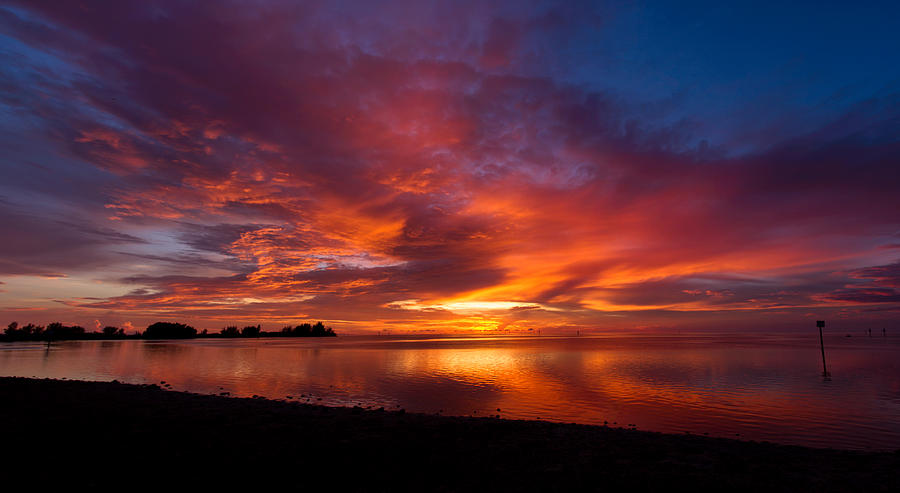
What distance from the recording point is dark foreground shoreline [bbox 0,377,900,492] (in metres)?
11.3

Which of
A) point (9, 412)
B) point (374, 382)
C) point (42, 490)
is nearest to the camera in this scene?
point (42, 490)

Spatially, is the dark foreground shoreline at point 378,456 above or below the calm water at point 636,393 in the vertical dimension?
above

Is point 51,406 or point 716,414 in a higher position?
point 51,406

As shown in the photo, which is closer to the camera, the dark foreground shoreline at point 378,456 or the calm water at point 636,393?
the dark foreground shoreline at point 378,456

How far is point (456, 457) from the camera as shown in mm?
13875

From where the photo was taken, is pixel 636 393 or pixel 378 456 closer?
pixel 378 456

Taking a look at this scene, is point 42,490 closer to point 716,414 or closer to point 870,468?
point 870,468

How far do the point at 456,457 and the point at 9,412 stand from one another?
2110 centimetres

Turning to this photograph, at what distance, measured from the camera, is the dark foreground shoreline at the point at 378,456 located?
37.1ft

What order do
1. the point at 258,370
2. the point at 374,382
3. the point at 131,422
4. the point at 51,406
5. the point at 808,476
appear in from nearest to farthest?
the point at 808,476, the point at 131,422, the point at 51,406, the point at 374,382, the point at 258,370

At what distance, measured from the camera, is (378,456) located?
13703mm

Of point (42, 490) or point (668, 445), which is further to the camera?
point (668, 445)

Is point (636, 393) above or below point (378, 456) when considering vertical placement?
below

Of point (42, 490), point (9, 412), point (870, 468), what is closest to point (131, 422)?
point (9, 412)
